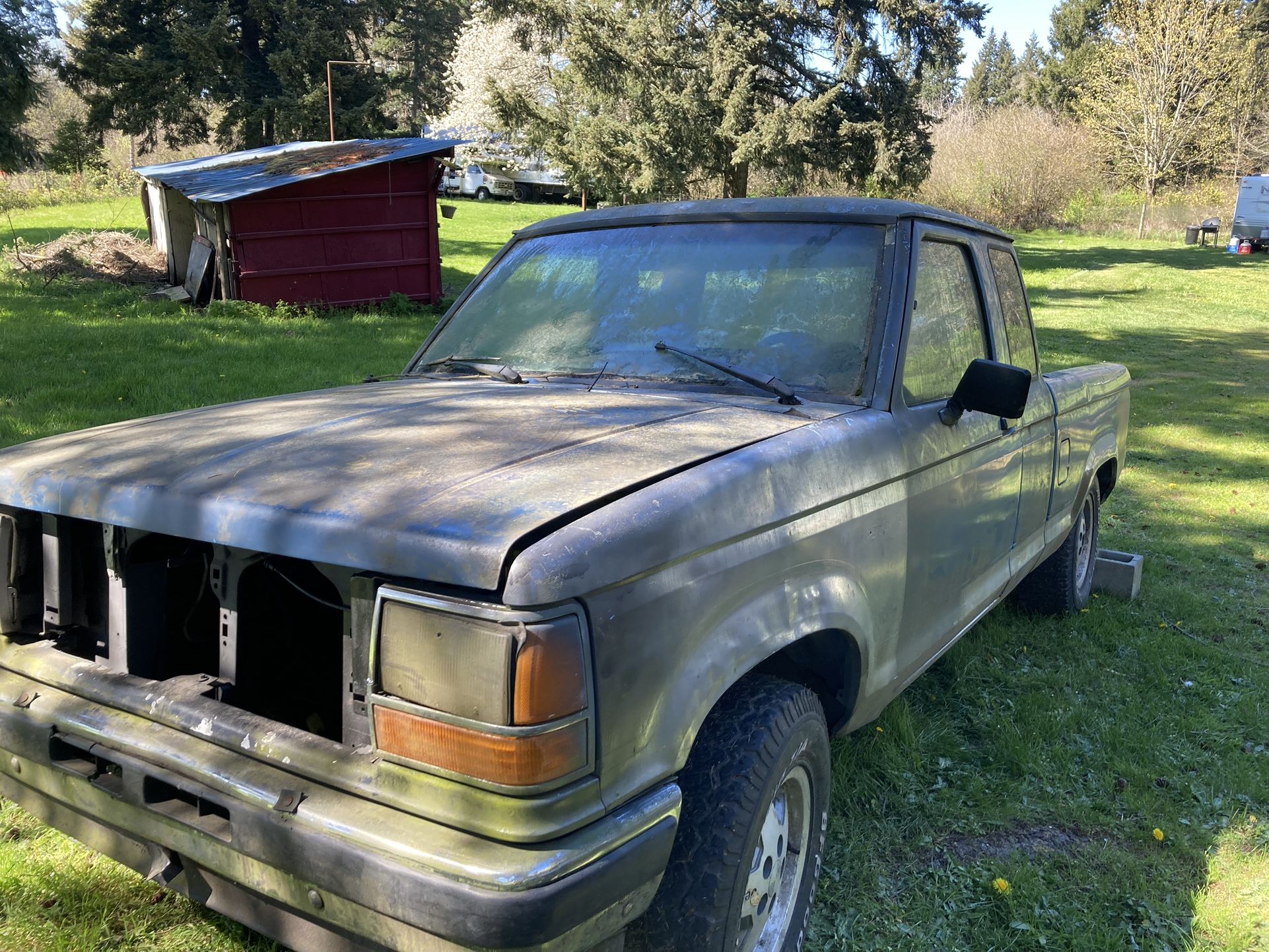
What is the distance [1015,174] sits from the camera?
3838cm

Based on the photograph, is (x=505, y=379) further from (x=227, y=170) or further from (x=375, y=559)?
(x=227, y=170)

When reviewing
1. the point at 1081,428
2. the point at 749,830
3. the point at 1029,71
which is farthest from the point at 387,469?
the point at 1029,71

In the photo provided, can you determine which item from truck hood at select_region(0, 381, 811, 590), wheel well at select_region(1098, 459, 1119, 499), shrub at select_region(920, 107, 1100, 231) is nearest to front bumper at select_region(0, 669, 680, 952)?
truck hood at select_region(0, 381, 811, 590)

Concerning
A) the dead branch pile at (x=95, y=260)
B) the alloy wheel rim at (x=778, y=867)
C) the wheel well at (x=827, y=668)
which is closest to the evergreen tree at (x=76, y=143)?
the dead branch pile at (x=95, y=260)

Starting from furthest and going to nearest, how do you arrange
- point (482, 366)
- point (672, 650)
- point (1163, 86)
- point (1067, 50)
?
point (1067, 50)
point (1163, 86)
point (482, 366)
point (672, 650)

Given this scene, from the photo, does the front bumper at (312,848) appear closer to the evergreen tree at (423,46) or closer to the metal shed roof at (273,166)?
the metal shed roof at (273,166)

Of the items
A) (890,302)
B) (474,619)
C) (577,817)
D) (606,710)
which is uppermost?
(890,302)

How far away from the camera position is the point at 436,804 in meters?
1.64

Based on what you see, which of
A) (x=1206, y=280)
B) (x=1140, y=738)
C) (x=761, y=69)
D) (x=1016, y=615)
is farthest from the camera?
(x=1206, y=280)

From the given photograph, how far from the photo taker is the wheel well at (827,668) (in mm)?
2473

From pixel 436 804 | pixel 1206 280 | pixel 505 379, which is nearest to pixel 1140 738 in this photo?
pixel 505 379

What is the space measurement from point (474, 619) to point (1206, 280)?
27598mm

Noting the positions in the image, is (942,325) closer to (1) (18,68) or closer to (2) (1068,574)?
(2) (1068,574)

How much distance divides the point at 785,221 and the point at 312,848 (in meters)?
2.31
